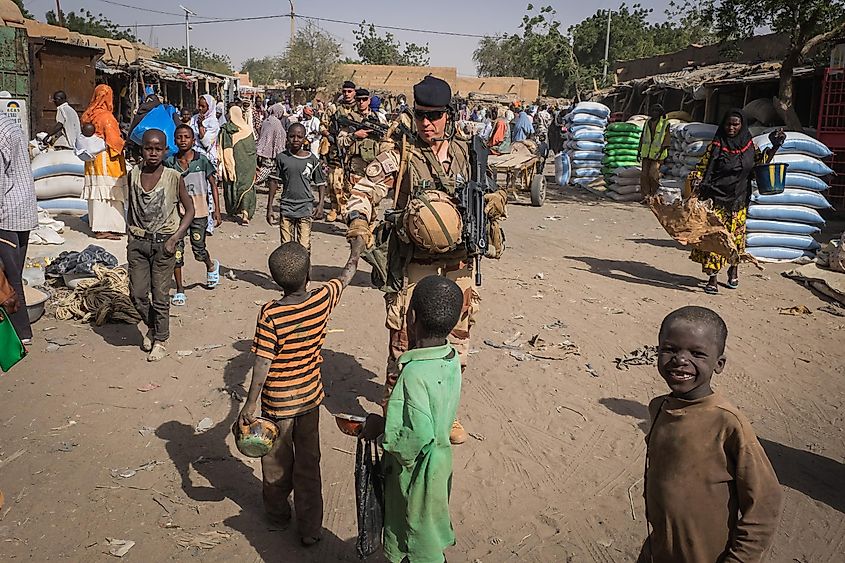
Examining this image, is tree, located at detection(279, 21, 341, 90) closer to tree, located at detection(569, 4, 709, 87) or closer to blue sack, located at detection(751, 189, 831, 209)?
tree, located at detection(569, 4, 709, 87)

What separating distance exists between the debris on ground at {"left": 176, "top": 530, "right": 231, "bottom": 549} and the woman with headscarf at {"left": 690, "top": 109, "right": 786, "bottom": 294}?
610cm

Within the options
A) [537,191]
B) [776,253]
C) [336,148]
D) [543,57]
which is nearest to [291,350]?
[336,148]

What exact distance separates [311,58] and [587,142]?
101ft

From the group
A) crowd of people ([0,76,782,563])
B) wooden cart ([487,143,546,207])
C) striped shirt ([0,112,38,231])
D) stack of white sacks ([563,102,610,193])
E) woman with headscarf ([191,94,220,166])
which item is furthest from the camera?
stack of white sacks ([563,102,610,193])

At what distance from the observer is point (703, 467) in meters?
2.03

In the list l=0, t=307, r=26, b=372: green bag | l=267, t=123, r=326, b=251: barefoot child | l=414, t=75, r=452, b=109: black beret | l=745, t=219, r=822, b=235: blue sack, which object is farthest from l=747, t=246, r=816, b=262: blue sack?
l=0, t=307, r=26, b=372: green bag

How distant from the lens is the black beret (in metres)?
3.91

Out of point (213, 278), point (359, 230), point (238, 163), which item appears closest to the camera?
point (359, 230)

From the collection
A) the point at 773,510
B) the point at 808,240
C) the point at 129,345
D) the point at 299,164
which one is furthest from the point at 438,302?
the point at 808,240

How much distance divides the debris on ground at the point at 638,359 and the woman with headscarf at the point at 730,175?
92.6 inches

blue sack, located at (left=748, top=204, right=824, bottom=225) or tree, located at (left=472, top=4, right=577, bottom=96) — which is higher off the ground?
tree, located at (left=472, top=4, right=577, bottom=96)

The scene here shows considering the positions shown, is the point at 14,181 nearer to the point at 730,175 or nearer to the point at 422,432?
the point at 422,432

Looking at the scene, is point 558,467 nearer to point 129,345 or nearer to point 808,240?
point 129,345

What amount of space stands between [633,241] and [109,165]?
7.37 metres
